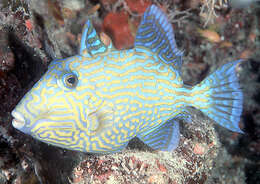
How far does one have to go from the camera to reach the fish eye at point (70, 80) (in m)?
1.88

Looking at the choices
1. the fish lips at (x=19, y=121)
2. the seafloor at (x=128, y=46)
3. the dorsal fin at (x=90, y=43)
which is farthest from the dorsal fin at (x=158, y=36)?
the fish lips at (x=19, y=121)

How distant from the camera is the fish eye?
188 cm

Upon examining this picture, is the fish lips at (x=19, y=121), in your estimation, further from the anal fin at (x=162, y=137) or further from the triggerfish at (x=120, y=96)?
the anal fin at (x=162, y=137)

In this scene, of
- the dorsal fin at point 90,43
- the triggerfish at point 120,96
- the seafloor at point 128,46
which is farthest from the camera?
the seafloor at point 128,46

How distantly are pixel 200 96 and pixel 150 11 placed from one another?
1.12 m

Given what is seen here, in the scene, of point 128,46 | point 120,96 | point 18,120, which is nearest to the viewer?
point 18,120

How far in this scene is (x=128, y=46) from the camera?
509 cm

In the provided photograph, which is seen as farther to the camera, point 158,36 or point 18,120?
point 158,36

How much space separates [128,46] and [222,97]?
3079 mm

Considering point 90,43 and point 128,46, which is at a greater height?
point 90,43

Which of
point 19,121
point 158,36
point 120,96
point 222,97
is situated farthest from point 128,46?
point 19,121

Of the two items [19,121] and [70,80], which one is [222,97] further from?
[19,121]

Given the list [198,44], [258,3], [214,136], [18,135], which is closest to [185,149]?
[214,136]

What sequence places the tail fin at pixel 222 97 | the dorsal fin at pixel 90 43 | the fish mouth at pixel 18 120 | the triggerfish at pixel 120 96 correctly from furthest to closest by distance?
the tail fin at pixel 222 97 → the dorsal fin at pixel 90 43 → the triggerfish at pixel 120 96 → the fish mouth at pixel 18 120
